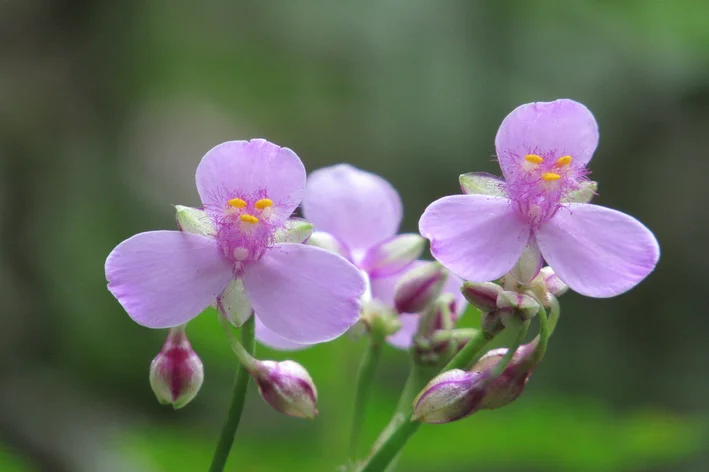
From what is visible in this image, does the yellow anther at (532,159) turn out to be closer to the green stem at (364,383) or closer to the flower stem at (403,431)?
the flower stem at (403,431)

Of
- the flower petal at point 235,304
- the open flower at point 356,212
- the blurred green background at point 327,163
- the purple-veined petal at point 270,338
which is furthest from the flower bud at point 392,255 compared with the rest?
the blurred green background at point 327,163

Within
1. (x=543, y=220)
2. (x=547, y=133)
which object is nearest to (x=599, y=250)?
(x=543, y=220)

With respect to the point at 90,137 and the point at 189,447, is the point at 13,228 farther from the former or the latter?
the point at 189,447

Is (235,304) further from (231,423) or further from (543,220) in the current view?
(543,220)

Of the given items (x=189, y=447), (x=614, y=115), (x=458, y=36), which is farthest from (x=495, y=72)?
(x=189, y=447)

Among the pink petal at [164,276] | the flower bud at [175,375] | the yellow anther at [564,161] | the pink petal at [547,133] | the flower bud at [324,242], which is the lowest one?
the flower bud at [175,375]
